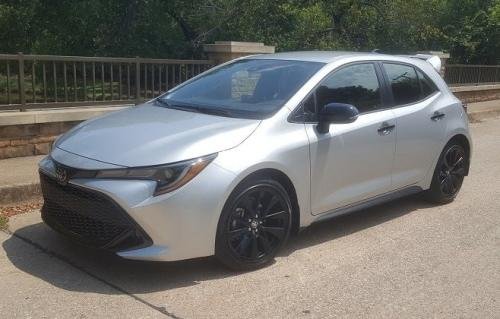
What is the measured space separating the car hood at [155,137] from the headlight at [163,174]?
0.04 m

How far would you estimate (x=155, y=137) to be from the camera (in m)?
4.42

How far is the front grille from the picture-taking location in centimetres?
412

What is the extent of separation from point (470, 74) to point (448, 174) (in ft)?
38.7

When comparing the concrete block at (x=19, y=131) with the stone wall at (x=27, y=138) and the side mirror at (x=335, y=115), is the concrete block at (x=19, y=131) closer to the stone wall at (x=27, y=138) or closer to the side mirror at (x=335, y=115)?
the stone wall at (x=27, y=138)

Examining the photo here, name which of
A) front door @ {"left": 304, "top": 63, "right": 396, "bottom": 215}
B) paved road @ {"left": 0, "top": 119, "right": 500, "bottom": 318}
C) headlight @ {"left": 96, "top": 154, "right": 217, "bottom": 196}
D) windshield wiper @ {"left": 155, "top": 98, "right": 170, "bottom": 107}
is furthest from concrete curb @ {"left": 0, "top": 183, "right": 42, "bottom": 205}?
front door @ {"left": 304, "top": 63, "right": 396, "bottom": 215}

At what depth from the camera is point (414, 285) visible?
445cm

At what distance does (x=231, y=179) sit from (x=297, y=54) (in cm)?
206

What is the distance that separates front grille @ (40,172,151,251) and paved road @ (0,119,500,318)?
0.96ft

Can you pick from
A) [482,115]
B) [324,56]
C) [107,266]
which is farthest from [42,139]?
[482,115]

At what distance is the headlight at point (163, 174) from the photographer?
409 cm

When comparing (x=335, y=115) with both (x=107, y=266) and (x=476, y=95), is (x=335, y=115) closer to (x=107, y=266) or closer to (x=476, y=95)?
(x=107, y=266)

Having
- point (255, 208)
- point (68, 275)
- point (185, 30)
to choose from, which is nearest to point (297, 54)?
point (255, 208)

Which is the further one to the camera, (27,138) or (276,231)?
(27,138)

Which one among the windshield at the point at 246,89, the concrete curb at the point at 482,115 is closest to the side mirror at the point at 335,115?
the windshield at the point at 246,89
